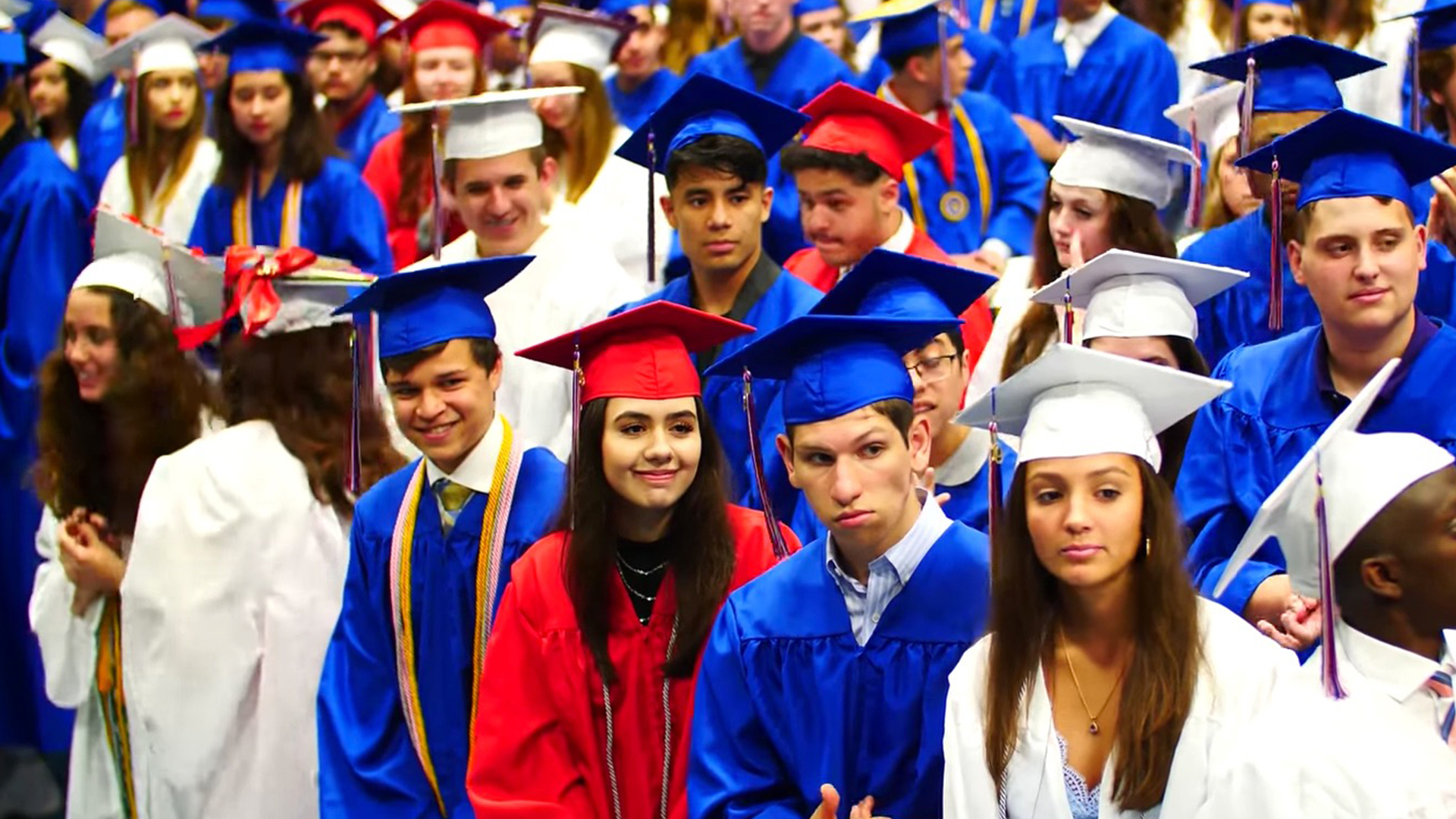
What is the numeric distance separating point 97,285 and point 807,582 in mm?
2529

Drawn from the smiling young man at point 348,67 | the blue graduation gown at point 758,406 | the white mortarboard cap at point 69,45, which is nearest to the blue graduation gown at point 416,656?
the blue graduation gown at point 758,406

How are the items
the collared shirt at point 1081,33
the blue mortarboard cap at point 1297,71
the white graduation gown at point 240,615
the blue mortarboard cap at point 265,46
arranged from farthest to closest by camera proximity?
1. the collared shirt at point 1081,33
2. the blue mortarboard cap at point 265,46
3. the blue mortarboard cap at point 1297,71
4. the white graduation gown at point 240,615

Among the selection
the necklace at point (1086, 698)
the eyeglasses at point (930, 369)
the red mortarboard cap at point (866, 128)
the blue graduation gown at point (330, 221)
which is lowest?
the necklace at point (1086, 698)

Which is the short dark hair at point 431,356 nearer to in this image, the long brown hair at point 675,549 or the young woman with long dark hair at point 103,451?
the long brown hair at point 675,549

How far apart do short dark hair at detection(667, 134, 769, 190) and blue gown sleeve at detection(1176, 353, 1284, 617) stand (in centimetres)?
134

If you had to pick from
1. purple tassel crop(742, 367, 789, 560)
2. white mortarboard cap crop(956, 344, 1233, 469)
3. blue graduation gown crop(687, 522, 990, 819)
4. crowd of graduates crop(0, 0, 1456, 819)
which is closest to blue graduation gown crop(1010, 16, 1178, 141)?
crowd of graduates crop(0, 0, 1456, 819)

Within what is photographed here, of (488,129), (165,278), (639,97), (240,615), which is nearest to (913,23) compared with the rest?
(639,97)

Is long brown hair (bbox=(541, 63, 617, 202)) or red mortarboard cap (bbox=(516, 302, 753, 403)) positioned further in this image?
long brown hair (bbox=(541, 63, 617, 202))

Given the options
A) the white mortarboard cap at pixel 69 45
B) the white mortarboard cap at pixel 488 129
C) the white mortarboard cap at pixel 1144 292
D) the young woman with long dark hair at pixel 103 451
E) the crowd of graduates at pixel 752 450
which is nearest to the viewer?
the crowd of graduates at pixel 752 450

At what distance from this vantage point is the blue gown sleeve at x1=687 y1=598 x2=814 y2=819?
3793 millimetres

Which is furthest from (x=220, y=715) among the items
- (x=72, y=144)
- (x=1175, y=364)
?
(x=72, y=144)

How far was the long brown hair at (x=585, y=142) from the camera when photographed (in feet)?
22.7

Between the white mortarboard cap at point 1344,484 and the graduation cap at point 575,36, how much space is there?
4072 millimetres

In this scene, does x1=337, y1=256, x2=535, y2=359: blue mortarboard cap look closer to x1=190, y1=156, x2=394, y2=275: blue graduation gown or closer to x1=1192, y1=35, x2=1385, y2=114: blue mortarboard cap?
x1=1192, y1=35, x2=1385, y2=114: blue mortarboard cap
